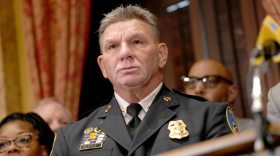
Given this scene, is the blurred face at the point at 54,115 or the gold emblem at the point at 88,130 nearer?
the gold emblem at the point at 88,130

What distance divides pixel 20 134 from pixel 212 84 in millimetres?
1494

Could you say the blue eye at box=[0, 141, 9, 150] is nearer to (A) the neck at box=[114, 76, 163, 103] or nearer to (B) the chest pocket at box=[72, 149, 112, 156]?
(B) the chest pocket at box=[72, 149, 112, 156]

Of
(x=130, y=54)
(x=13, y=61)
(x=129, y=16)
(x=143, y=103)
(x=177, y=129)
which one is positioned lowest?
(x=177, y=129)

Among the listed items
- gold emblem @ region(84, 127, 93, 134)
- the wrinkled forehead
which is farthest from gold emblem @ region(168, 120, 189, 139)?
the wrinkled forehead

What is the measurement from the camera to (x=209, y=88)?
311cm

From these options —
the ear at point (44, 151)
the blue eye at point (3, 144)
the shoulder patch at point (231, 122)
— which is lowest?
the ear at point (44, 151)

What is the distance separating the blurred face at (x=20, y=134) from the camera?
237cm

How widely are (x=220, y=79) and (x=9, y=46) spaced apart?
211 centimetres

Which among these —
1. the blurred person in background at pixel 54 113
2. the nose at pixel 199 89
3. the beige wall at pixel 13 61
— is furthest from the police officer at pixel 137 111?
the beige wall at pixel 13 61

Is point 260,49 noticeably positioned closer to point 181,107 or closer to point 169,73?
point 181,107

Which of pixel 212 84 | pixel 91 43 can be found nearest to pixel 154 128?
pixel 212 84

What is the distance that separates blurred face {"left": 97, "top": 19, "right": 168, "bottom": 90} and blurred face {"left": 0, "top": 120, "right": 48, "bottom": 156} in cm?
71

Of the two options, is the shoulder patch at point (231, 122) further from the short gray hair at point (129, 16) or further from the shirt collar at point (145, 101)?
the short gray hair at point (129, 16)

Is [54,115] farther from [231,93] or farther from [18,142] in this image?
[231,93]
